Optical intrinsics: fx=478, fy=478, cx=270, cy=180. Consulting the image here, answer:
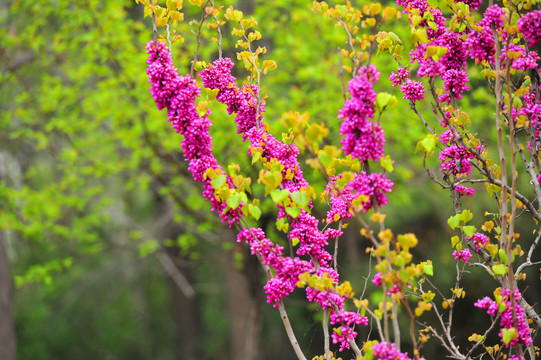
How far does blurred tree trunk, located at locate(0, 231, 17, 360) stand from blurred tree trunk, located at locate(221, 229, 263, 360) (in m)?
2.98

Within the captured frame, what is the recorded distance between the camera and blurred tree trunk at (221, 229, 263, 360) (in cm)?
641

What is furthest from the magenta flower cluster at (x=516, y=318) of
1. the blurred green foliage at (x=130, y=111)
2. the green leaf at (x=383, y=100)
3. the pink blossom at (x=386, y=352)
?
the blurred green foliage at (x=130, y=111)

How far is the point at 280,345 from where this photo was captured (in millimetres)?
12305

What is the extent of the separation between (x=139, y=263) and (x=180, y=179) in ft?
23.2

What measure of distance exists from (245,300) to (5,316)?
340 centimetres

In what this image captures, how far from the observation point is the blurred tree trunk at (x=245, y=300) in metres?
6.41

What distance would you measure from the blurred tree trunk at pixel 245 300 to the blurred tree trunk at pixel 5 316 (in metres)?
2.98

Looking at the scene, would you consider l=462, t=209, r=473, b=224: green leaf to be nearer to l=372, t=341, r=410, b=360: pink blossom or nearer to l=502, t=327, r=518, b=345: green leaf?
l=502, t=327, r=518, b=345: green leaf

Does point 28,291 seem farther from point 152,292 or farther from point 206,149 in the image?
point 206,149

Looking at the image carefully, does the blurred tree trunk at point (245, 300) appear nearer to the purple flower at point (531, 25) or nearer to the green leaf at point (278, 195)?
the green leaf at point (278, 195)

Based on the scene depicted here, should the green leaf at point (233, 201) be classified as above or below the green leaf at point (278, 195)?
below

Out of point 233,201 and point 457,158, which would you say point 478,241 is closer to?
point 457,158

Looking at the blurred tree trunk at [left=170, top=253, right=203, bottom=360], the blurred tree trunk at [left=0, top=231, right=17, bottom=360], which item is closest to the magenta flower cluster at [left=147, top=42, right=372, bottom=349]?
the blurred tree trunk at [left=0, top=231, right=17, bottom=360]

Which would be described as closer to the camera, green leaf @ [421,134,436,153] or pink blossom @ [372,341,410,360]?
pink blossom @ [372,341,410,360]
